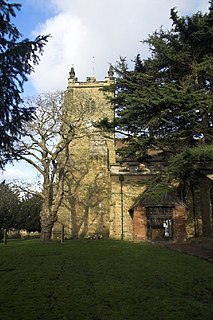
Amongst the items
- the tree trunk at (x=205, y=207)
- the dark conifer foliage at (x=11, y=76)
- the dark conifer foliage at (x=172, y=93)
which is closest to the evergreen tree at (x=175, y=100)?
the dark conifer foliage at (x=172, y=93)

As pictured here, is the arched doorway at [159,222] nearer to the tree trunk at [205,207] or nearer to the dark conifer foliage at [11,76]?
the tree trunk at [205,207]

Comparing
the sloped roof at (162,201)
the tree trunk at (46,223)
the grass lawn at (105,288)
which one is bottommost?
the grass lawn at (105,288)

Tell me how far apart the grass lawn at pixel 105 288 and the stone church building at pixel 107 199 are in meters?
9.32

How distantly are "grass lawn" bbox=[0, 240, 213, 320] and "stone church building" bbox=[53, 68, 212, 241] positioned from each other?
9318 mm

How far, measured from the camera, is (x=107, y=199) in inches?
1410

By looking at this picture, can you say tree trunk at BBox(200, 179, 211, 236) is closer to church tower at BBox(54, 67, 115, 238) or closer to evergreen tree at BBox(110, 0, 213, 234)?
evergreen tree at BBox(110, 0, 213, 234)

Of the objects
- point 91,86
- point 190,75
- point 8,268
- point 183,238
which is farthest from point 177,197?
point 91,86

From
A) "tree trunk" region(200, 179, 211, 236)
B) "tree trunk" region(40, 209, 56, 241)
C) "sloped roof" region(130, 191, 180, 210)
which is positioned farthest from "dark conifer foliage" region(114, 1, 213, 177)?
"tree trunk" region(40, 209, 56, 241)

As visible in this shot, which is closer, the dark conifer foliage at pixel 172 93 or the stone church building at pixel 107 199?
the dark conifer foliage at pixel 172 93

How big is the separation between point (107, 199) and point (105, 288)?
88.5 ft

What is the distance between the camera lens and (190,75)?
2064cm

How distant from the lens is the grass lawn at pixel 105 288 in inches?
271

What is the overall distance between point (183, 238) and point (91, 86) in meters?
28.5

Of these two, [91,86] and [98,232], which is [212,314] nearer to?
[98,232]
